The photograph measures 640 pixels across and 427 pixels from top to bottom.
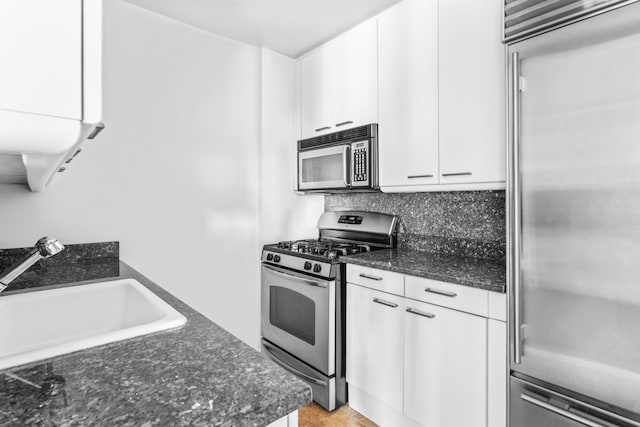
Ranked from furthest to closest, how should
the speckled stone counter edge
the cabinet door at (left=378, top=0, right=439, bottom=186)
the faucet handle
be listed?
1. the cabinet door at (left=378, top=0, right=439, bottom=186)
2. the speckled stone counter edge
3. the faucet handle

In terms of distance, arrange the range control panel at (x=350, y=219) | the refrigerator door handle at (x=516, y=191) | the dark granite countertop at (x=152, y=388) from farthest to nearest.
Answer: the range control panel at (x=350, y=219) → the refrigerator door handle at (x=516, y=191) → the dark granite countertop at (x=152, y=388)

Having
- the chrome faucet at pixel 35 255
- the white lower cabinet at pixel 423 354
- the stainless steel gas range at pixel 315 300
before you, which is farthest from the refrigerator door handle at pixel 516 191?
the chrome faucet at pixel 35 255

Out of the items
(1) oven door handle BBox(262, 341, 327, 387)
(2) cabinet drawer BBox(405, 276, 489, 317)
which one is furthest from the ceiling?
(1) oven door handle BBox(262, 341, 327, 387)

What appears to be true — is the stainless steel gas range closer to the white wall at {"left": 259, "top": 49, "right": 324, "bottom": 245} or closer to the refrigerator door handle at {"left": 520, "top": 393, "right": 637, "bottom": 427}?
the white wall at {"left": 259, "top": 49, "right": 324, "bottom": 245}

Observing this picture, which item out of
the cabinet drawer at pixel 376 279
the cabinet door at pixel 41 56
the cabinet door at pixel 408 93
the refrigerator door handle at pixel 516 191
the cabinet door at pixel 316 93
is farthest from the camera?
the cabinet door at pixel 316 93

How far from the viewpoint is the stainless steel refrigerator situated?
41.6 inches

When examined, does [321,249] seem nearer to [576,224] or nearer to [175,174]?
[175,174]

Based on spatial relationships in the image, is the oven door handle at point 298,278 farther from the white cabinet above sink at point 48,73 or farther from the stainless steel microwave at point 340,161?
the white cabinet above sink at point 48,73

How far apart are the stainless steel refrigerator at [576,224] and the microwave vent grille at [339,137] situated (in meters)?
1.03

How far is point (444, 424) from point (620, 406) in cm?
76

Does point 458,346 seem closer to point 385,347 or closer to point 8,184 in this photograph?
point 385,347

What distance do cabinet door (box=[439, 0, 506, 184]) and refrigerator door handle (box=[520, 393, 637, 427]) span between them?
930 millimetres

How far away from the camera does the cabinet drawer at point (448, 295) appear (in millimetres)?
1510

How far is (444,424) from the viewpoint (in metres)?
1.64
